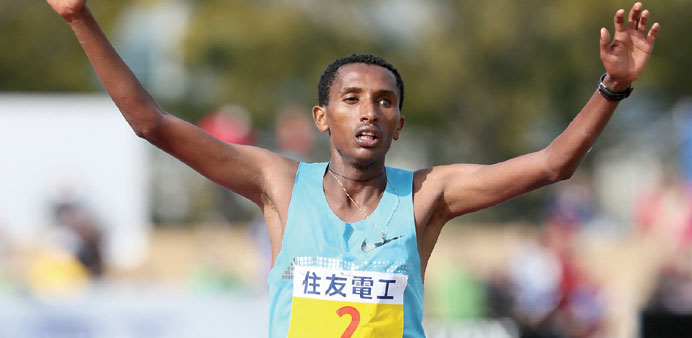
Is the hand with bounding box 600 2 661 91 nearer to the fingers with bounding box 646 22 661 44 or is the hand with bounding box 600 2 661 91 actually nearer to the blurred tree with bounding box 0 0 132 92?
the fingers with bounding box 646 22 661 44

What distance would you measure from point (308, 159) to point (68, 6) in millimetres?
8913

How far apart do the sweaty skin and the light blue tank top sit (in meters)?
0.09

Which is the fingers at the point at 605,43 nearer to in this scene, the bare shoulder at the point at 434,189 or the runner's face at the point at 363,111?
the bare shoulder at the point at 434,189

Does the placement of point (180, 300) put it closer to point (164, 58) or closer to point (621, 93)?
point (621, 93)

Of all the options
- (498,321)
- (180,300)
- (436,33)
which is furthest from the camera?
(436,33)

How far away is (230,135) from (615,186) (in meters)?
14.0

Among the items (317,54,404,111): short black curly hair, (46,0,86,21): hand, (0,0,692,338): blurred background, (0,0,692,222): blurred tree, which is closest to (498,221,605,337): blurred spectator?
(0,0,692,338): blurred background

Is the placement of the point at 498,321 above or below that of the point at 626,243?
below

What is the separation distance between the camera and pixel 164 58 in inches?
1024

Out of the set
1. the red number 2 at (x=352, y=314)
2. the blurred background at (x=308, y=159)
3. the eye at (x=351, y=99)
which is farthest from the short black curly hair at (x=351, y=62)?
the blurred background at (x=308, y=159)

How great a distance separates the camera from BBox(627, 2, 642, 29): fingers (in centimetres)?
354

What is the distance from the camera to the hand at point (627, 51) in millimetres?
3633

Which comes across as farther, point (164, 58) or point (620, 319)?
point (164, 58)

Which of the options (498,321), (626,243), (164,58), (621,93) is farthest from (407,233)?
(164,58)
